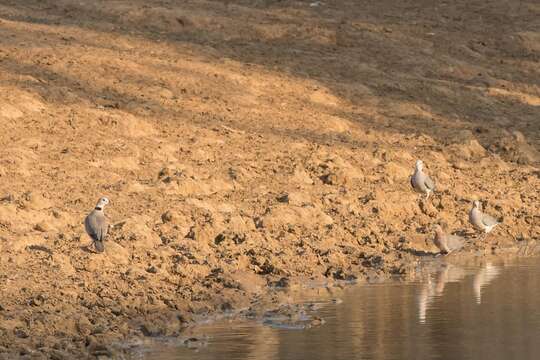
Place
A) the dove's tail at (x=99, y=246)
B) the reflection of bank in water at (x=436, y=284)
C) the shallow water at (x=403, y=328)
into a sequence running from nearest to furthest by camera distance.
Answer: the shallow water at (x=403, y=328) → the reflection of bank in water at (x=436, y=284) → the dove's tail at (x=99, y=246)

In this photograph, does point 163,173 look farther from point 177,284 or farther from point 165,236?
point 177,284

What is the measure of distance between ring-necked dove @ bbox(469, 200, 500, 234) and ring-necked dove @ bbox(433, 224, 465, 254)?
0.72 meters

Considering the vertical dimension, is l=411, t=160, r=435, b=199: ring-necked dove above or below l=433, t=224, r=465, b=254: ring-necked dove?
above

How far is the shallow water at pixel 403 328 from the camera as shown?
32.9ft

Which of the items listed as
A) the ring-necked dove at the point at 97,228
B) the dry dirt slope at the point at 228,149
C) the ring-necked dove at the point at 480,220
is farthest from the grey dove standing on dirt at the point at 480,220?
the ring-necked dove at the point at 97,228

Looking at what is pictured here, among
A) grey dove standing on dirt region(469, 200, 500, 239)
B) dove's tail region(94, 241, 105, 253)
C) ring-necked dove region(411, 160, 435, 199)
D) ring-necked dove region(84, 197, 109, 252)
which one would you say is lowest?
grey dove standing on dirt region(469, 200, 500, 239)

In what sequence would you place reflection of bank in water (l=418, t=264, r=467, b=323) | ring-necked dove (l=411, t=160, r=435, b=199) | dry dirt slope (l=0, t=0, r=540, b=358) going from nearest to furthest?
1. reflection of bank in water (l=418, t=264, r=467, b=323)
2. dry dirt slope (l=0, t=0, r=540, b=358)
3. ring-necked dove (l=411, t=160, r=435, b=199)

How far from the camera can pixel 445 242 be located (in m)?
14.5

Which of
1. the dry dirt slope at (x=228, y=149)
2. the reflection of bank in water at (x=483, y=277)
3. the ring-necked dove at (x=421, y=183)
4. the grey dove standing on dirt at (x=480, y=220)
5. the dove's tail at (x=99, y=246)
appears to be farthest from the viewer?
the ring-necked dove at (x=421, y=183)

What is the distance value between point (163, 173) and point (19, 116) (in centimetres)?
209

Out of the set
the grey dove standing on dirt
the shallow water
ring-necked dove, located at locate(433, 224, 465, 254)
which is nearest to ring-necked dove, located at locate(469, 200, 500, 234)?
the grey dove standing on dirt

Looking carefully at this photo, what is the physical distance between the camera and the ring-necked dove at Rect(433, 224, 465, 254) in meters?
14.5

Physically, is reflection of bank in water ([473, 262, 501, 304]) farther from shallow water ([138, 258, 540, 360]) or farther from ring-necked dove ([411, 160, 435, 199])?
ring-necked dove ([411, 160, 435, 199])

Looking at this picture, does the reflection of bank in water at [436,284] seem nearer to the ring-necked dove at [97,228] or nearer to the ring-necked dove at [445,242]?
the ring-necked dove at [445,242]
